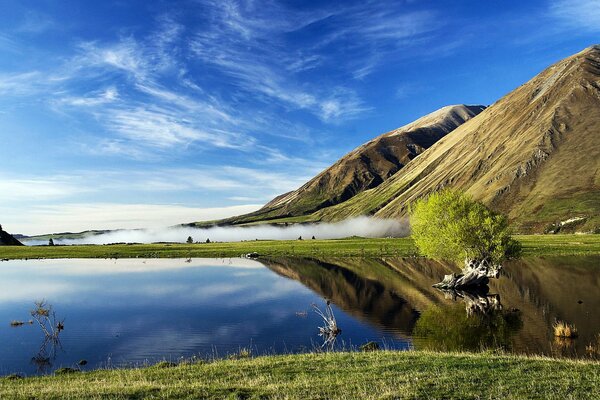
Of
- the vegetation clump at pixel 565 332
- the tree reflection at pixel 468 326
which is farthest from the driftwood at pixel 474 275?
the vegetation clump at pixel 565 332

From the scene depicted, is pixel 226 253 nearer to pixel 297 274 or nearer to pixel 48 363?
pixel 297 274

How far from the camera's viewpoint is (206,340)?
5025 centimetres

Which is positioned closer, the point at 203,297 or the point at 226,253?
the point at 203,297

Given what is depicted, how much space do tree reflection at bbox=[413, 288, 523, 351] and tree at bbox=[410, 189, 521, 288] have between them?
10199mm

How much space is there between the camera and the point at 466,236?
8044 cm

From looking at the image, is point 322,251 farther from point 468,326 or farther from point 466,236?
point 468,326

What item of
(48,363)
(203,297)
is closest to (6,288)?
(203,297)

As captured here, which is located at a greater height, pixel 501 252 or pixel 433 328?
pixel 501 252

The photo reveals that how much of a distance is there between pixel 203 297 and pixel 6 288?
4441 centimetres

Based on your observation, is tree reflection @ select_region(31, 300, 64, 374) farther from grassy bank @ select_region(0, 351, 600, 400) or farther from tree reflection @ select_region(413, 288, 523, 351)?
tree reflection @ select_region(413, 288, 523, 351)

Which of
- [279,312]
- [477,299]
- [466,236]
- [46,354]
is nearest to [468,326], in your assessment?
[477,299]

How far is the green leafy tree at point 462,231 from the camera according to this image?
79.6 m

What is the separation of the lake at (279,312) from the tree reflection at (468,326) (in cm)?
15

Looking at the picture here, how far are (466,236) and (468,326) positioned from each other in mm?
29282
